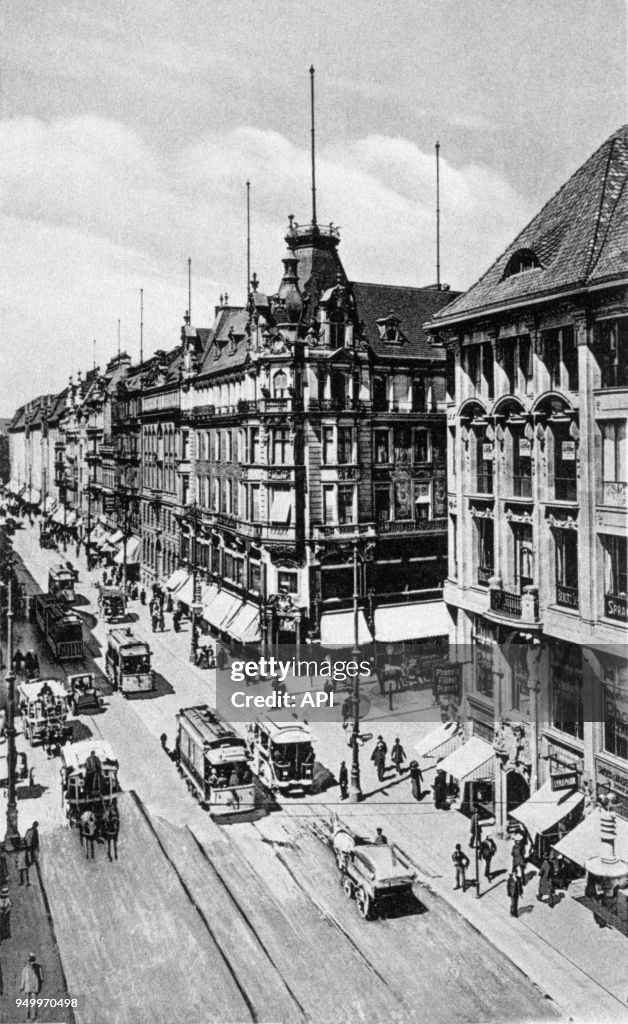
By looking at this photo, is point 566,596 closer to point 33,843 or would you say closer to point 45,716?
point 33,843

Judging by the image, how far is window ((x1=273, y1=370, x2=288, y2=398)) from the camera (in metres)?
50.6

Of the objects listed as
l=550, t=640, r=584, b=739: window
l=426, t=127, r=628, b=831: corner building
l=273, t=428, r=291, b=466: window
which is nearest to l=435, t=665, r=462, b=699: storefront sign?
l=426, t=127, r=628, b=831: corner building

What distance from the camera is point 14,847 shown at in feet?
89.8

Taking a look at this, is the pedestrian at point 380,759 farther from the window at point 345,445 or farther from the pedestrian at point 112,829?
the window at point 345,445

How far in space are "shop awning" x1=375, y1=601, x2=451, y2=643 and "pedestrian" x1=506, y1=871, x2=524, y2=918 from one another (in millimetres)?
26070

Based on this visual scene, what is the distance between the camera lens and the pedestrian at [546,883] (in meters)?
25.1

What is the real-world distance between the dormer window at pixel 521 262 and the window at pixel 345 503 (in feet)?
73.5

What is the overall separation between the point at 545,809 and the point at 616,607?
6.84 m

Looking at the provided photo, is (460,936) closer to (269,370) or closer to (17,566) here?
(269,370)

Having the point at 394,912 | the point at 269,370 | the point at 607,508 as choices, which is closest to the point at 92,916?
the point at 394,912

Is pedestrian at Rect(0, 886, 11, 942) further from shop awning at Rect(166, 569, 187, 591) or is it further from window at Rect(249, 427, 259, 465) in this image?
shop awning at Rect(166, 569, 187, 591)

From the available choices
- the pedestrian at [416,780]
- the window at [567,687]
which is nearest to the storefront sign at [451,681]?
the pedestrian at [416,780]

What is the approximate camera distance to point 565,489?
28.0m

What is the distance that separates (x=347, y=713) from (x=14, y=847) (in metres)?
17.5
